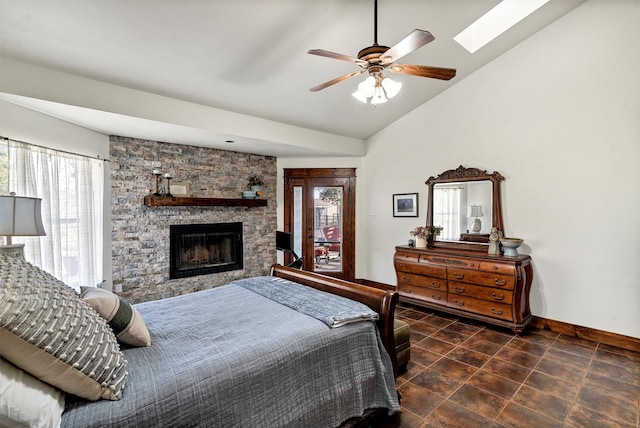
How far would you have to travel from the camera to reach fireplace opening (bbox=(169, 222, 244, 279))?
473cm

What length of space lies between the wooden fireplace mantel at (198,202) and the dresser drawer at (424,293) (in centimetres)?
Answer: 272

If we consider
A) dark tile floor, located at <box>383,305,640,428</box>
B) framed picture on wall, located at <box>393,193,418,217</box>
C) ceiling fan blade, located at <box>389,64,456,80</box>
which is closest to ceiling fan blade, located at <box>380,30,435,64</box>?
ceiling fan blade, located at <box>389,64,456,80</box>

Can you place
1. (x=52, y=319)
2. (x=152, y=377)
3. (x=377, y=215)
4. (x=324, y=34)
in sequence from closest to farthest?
(x=52, y=319), (x=152, y=377), (x=324, y=34), (x=377, y=215)

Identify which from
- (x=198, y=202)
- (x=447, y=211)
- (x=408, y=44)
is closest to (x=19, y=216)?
(x=198, y=202)

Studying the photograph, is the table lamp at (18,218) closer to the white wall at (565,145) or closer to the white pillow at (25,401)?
the white wall at (565,145)

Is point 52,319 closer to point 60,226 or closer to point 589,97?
point 60,226

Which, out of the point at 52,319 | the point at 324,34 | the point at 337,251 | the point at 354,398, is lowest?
the point at 354,398

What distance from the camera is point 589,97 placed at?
11.0 ft

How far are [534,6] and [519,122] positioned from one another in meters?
1.22

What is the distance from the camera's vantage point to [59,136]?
3352 millimetres

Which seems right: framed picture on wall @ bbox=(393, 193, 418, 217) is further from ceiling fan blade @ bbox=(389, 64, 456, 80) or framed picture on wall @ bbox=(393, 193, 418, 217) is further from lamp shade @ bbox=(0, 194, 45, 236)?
lamp shade @ bbox=(0, 194, 45, 236)

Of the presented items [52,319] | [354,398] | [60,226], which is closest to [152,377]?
[52,319]

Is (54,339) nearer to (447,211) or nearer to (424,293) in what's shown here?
(424,293)

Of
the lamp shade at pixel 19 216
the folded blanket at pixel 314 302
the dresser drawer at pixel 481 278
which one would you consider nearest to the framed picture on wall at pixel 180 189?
the lamp shade at pixel 19 216
